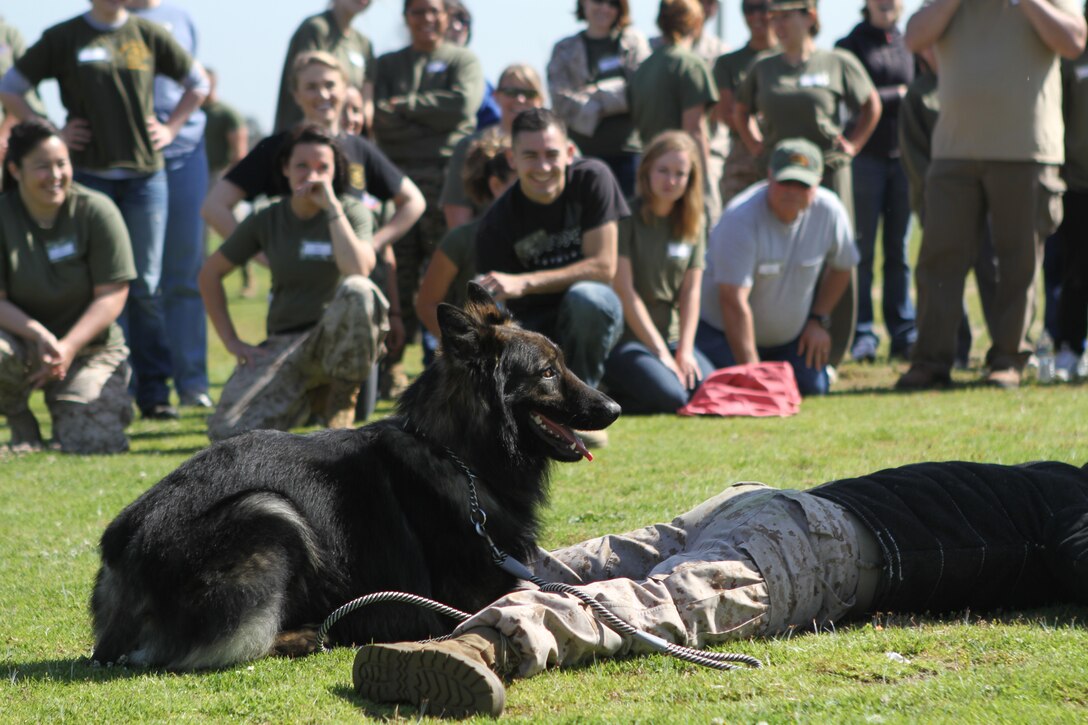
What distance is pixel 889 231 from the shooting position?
449 inches

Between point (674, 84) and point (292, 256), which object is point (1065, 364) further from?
point (292, 256)

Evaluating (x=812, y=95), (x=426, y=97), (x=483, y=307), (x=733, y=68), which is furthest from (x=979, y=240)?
(x=483, y=307)

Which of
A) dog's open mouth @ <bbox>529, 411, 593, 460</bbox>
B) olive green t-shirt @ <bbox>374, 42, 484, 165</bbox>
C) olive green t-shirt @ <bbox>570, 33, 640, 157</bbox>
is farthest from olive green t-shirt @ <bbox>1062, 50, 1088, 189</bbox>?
dog's open mouth @ <bbox>529, 411, 593, 460</bbox>

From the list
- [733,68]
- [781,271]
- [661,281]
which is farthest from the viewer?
[733,68]

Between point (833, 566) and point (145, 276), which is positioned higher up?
point (145, 276)

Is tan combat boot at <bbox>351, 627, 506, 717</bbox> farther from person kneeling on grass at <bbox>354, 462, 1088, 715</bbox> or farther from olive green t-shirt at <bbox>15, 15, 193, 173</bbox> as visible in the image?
olive green t-shirt at <bbox>15, 15, 193, 173</bbox>

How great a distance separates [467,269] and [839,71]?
12.8 ft

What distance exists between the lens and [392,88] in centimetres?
1088

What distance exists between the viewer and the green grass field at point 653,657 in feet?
11.1

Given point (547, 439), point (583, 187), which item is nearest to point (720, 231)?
point (583, 187)

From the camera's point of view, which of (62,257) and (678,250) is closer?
(62,257)

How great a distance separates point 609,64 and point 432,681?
8349 millimetres

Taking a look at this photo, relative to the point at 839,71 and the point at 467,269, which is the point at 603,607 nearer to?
the point at 467,269

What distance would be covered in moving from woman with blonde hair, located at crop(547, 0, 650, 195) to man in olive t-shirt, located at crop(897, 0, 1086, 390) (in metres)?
2.67
